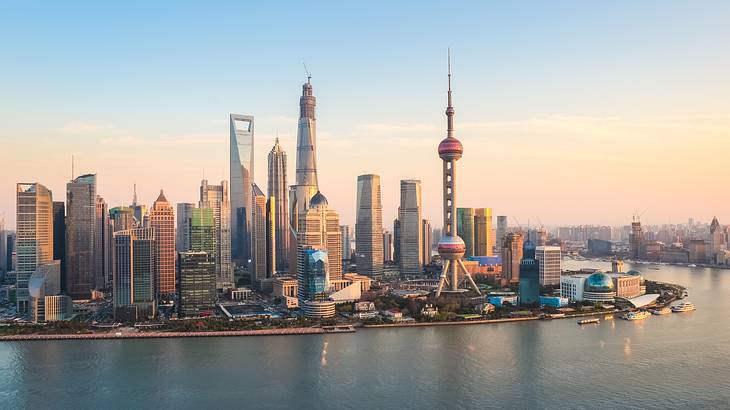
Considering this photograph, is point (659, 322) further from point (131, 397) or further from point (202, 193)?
point (202, 193)

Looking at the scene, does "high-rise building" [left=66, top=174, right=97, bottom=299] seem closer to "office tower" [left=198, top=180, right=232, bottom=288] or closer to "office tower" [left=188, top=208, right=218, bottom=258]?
"office tower" [left=188, top=208, right=218, bottom=258]

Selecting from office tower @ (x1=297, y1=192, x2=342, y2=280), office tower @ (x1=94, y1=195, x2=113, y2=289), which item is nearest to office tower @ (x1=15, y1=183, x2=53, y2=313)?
office tower @ (x1=94, y1=195, x2=113, y2=289)

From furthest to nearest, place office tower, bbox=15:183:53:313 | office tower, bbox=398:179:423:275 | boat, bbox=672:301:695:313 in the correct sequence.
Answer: office tower, bbox=398:179:423:275, office tower, bbox=15:183:53:313, boat, bbox=672:301:695:313

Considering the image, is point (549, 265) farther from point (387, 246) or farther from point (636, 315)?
point (387, 246)

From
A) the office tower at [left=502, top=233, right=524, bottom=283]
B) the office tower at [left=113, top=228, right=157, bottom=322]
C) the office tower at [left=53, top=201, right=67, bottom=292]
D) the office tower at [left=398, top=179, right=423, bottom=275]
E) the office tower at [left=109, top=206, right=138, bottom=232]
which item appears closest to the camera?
the office tower at [left=113, top=228, right=157, bottom=322]

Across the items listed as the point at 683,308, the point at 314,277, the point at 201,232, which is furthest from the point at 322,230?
the point at 683,308

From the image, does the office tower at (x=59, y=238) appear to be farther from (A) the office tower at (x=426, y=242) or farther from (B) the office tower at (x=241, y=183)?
(A) the office tower at (x=426, y=242)

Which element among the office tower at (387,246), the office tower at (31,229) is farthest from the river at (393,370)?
the office tower at (387,246)
